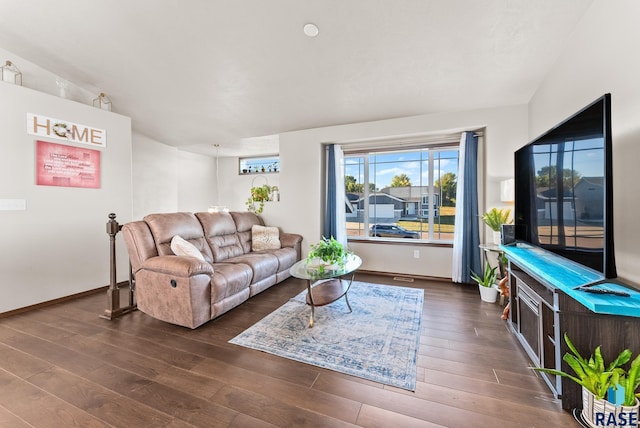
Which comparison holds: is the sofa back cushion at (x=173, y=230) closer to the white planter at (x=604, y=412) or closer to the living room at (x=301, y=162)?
the living room at (x=301, y=162)

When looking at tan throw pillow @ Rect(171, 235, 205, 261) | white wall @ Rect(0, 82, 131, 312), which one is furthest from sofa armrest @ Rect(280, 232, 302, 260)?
white wall @ Rect(0, 82, 131, 312)

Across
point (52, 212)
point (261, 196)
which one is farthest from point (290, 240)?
point (52, 212)

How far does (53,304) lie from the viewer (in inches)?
126

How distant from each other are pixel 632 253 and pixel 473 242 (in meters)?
2.28

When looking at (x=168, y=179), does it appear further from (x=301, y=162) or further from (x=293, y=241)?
(x=293, y=241)

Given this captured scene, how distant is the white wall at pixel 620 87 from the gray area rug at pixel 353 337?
1.55 m

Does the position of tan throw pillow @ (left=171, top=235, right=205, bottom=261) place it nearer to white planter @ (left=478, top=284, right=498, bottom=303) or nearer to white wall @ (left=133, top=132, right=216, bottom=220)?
white wall @ (left=133, top=132, right=216, bottom=220)

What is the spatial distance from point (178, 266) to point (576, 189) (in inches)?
124

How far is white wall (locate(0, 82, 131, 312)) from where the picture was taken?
2.92 m

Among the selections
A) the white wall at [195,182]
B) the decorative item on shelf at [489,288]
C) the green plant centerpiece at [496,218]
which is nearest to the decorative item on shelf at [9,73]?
the white wall at [195,182]

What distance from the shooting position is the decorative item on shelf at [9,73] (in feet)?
9.77

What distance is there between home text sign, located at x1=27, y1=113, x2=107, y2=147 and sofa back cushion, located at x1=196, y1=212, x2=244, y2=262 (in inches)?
70.0

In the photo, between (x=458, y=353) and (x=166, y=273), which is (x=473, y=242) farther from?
(x=166, y=273)

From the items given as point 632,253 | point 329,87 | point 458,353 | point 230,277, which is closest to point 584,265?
point 632,253
